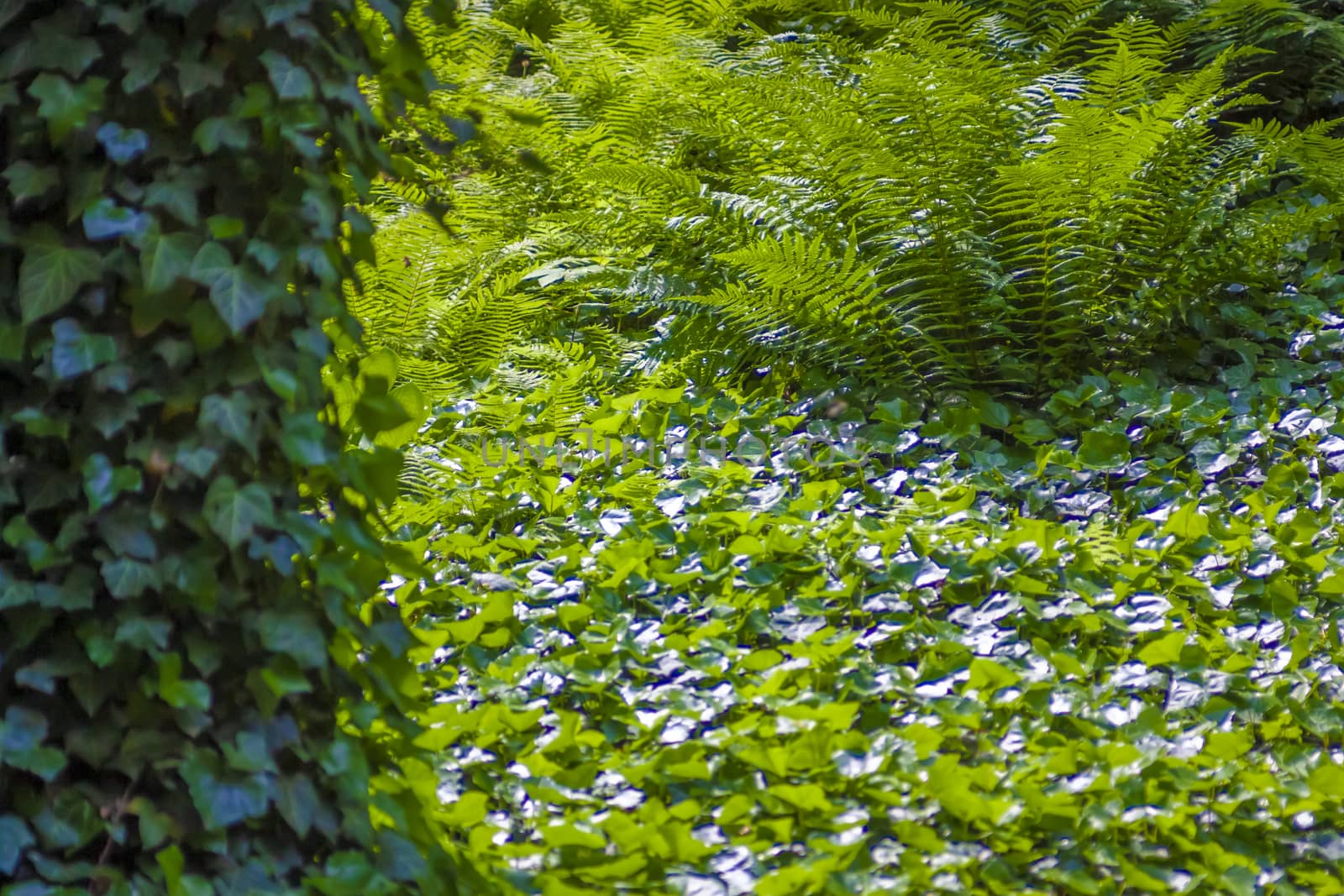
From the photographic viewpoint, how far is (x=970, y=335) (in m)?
3.30

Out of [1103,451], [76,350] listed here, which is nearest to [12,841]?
[76,350]

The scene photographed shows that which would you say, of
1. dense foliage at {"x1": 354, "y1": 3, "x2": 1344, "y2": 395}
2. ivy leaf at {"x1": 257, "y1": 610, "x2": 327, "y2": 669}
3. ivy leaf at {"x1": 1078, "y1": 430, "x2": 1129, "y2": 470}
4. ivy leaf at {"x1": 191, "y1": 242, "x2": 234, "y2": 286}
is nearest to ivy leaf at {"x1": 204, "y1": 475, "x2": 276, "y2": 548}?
ivy leaf at {"x1": 257, "y1": 610, "x2": 327, "y2": 669}

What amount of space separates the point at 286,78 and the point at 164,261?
9.8 inches

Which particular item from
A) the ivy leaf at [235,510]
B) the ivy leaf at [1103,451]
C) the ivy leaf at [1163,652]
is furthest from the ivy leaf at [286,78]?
the ivy leaf at [1103,451]

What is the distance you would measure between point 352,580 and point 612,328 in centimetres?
274

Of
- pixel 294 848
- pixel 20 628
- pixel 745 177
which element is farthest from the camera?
pixel 745 177

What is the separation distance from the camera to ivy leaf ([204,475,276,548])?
53.4 inches

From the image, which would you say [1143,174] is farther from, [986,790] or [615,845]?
[615,845]

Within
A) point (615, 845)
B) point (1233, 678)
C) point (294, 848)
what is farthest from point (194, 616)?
point (1233, 678)

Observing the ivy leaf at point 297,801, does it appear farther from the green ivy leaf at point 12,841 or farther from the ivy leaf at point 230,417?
the ivy leaf at point 230,417

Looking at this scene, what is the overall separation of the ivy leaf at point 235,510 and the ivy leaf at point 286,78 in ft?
1.48

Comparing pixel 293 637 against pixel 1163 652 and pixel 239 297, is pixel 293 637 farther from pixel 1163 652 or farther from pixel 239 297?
pixel 1163 652

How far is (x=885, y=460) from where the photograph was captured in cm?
313

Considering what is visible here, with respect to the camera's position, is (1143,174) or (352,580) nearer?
(352,580)
